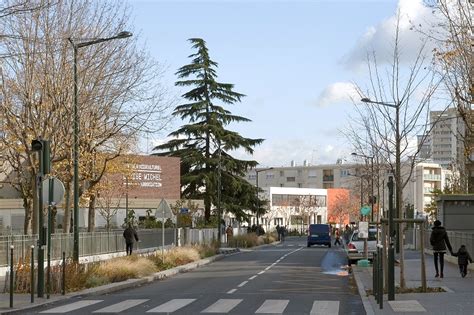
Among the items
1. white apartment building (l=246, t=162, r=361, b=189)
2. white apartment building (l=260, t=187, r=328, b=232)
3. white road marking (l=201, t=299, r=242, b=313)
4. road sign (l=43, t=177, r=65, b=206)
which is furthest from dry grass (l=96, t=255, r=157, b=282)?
white apartment building (l=246, t=162, r=361, b=189)

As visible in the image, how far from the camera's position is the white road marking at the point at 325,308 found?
1683 cm

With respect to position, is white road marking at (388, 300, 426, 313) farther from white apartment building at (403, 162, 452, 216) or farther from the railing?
white apartment building at (403, 162, 452, 216)

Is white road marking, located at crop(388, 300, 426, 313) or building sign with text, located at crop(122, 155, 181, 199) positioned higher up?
building sign with text, located at crop(122, 155, 181, 199)

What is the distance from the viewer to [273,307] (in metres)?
17.8

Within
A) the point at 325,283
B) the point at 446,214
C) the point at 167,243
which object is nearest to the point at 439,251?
the point at 325,283

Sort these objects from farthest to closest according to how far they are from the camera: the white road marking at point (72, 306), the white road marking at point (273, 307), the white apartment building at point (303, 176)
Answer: the white apartment building at point (303, 176) < the white road marking at point (72, 306) < the white road marking at point (273, 307)

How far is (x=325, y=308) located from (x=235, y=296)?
3.58m

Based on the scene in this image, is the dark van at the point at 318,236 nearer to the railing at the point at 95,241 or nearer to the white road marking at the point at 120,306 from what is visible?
the railing at the point at 95,241

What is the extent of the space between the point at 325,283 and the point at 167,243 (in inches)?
1067

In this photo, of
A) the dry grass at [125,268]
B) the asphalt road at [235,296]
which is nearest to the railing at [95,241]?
the dry grass at [125,268]

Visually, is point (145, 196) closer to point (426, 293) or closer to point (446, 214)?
point (446, 214)

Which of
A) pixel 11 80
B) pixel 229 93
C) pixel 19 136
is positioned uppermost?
pixel 229 93

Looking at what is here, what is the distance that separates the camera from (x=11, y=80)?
106 ft

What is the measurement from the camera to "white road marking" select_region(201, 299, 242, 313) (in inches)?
675
